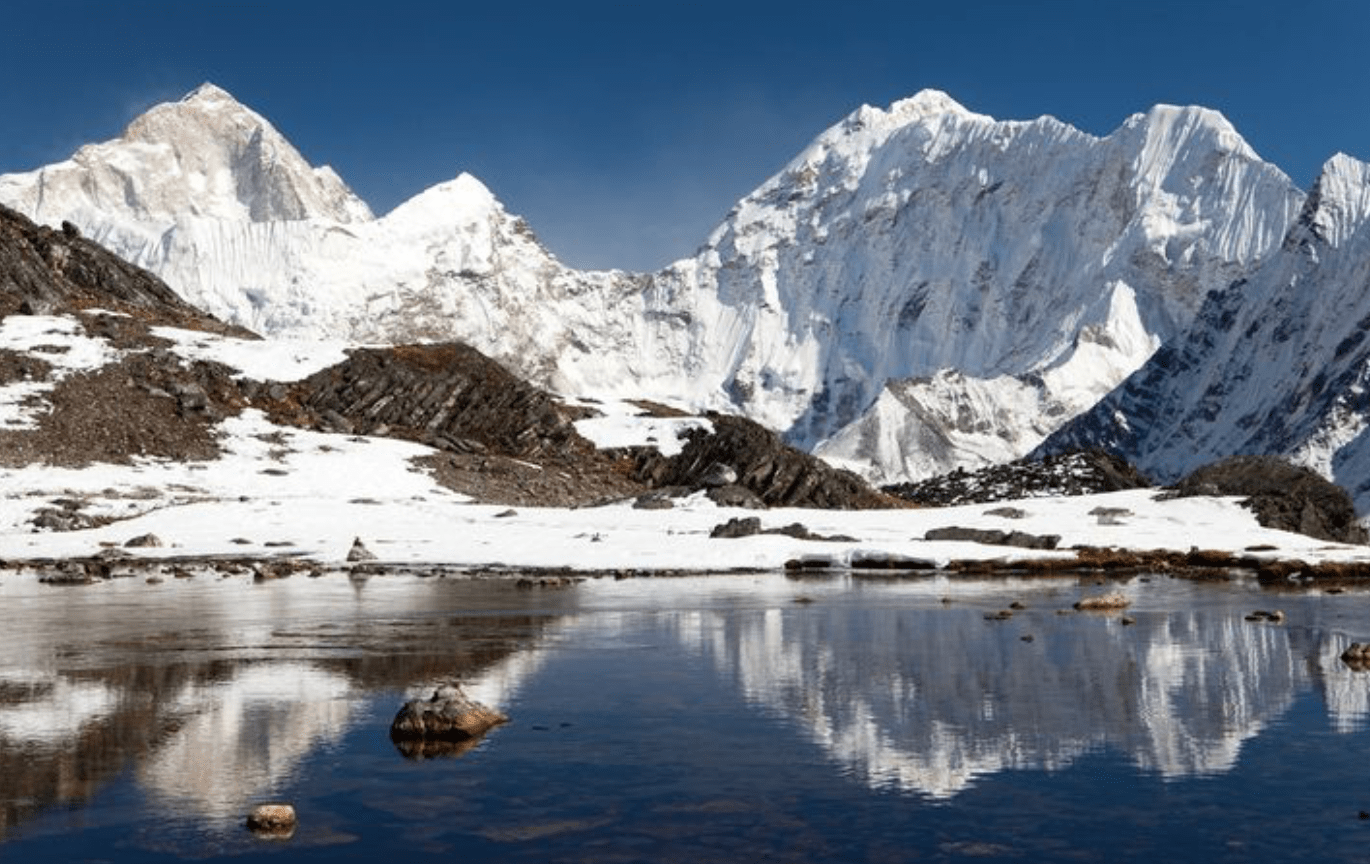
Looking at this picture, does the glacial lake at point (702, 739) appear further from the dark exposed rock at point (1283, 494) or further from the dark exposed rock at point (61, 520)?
the dark exposed rock at point (1283, 494)

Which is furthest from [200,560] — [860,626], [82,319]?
[82,319]

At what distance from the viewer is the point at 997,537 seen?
6362 centimetres

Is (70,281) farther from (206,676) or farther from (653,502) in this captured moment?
(206,676)

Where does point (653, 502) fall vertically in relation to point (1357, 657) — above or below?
above

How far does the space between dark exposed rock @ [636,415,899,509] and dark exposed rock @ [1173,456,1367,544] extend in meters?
25.1

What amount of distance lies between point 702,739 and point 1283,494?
67.9m

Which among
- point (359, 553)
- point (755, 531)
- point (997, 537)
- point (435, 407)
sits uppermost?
point (435, 407)

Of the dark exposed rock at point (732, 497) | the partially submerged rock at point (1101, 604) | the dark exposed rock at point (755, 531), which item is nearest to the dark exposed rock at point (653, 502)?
the dark exposed rock at point (732, 497)

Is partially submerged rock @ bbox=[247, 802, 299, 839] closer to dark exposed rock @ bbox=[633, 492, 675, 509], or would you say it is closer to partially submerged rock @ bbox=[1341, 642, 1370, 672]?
partially submerged rock @ bbox=[1341, 642, 1370, 672]

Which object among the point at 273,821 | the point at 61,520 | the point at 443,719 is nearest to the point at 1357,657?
the point at 443,719

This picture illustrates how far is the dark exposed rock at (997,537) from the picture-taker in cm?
6194

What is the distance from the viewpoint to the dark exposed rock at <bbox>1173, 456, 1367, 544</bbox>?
245 feet

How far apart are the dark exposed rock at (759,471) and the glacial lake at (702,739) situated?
64.2 meters

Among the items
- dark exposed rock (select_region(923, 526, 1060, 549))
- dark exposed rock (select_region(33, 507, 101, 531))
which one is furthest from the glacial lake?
dark exposed rock (select_region(33, 507, 101, 531))
